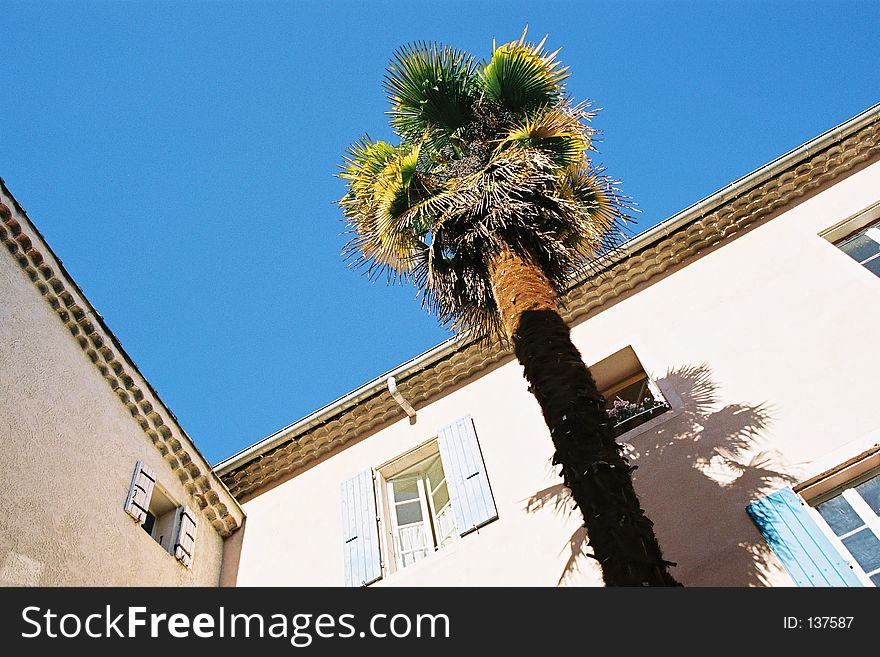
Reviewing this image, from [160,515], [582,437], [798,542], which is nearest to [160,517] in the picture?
[160,515]

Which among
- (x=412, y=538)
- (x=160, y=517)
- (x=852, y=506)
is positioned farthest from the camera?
(x=160, y=517)

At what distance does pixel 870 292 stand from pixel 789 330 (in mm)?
903

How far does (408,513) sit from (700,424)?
3677mm

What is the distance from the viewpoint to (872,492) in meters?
7.16

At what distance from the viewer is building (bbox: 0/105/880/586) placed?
758 centimetres

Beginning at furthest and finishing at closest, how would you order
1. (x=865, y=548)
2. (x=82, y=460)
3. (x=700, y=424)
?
(x=82, y=460) → (x=700, y=424) → (x=865, y=548)

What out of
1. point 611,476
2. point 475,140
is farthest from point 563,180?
point 611,476

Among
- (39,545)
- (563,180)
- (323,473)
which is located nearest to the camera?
(39,545)

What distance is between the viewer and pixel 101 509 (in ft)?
29.1

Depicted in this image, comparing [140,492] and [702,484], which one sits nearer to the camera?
[702,484]

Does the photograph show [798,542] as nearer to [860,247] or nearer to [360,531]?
[860,247]

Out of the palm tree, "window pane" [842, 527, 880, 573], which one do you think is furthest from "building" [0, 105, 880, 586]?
the palm tree

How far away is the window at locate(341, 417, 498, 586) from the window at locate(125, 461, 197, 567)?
1916mm

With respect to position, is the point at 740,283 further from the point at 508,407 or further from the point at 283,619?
the point at 283,619
